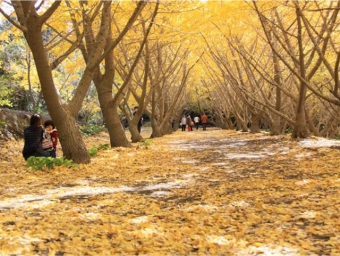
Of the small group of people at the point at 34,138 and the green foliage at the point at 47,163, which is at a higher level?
the small group of people at the point at 34,138

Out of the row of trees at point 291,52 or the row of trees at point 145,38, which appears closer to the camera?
the row of trees at point 145,38

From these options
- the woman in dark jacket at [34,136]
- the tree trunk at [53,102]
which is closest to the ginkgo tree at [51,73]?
the tree trunk at [53,102]

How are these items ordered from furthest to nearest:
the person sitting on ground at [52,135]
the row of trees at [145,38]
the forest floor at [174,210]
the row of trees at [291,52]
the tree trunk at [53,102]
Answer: the person sitting on ground at [52,135], the row of trees at [291,52], the row of trees at [145,38], the tree trunk at [53,102], the forest floor at [174,210]

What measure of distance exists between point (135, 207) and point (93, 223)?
2.36 ft

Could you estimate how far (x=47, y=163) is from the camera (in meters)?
6.83

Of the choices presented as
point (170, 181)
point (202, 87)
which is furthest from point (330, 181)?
point (202, 87)

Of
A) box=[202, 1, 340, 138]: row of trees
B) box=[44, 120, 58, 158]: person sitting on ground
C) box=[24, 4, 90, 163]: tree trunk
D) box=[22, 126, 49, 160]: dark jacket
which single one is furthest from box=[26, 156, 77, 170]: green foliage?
box=[202, 1, 340, 138]: row of trees

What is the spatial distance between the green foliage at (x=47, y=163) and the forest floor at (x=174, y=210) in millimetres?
160

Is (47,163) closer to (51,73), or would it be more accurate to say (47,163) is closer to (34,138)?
(34,138)

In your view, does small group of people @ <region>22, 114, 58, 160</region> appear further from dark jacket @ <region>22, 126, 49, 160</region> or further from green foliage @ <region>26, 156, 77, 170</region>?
green foliage @ <region>26, 156, 77, 170</region>

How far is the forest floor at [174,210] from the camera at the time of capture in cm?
278

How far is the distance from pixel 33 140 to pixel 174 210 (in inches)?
192

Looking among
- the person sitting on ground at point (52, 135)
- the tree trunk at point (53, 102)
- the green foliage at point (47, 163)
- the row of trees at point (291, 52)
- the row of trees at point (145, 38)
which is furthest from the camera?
the person sitting on ground at point (52, 135)

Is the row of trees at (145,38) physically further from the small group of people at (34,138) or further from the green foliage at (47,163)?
the small group of people at (34,138)
